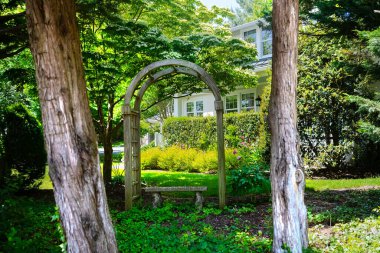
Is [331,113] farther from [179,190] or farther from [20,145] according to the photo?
[20,145]

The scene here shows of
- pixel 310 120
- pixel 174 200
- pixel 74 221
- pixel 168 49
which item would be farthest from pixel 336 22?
pixel 74 221

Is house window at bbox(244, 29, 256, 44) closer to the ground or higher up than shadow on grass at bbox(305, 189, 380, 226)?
higher up

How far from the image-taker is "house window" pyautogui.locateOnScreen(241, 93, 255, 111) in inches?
725

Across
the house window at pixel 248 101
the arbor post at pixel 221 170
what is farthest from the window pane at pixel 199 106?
the arbor post at pixel 221 170

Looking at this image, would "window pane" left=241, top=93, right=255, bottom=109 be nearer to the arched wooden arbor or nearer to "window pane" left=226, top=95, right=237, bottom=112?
"window pane" left=226, top=95, right=237, bottom=112

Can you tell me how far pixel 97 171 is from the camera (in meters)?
3.51

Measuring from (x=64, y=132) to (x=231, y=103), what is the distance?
666 inches

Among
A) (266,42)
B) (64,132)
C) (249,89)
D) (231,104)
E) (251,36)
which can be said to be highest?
(251,36)

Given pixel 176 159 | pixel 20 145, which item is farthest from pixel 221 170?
pixel 176 159

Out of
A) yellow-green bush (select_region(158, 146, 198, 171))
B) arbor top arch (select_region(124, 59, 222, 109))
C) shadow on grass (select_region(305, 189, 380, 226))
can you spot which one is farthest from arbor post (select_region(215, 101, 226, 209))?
yellow-green bush (select_region(158, 146, 198, 171))

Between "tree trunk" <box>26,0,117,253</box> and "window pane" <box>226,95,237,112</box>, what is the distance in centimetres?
1627

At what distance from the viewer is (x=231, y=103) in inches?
780

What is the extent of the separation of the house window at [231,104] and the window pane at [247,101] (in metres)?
0.64

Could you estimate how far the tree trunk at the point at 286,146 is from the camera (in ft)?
13.7
